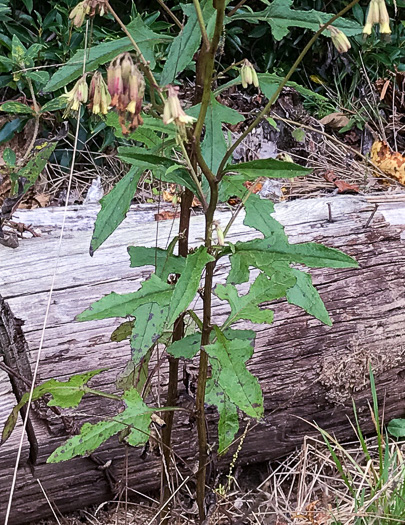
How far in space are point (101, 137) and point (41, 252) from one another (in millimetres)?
1717

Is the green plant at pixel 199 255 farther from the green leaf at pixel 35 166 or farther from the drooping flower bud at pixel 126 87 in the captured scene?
the green leaf at pixel 35 166

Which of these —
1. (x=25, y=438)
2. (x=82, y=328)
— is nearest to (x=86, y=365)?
(x=82, y=328)

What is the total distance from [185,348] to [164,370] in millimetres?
416

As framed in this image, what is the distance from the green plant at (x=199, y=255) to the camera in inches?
37.6

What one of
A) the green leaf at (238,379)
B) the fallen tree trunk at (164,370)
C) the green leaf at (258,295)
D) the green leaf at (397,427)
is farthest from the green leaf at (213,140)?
the green leaf at (397,427)

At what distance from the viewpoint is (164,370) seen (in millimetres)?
1512

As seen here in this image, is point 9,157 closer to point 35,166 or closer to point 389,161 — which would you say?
point 35,166

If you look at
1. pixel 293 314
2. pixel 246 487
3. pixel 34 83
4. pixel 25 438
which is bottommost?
pixel 246 487

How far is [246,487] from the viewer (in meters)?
1.67

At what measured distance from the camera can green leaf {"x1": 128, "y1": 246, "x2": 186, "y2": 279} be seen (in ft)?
3.69

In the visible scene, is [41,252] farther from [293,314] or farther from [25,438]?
[293,314]

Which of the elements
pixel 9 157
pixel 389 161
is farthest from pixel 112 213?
pixel 389 161

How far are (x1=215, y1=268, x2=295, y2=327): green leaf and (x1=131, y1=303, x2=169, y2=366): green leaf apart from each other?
0.12 meters

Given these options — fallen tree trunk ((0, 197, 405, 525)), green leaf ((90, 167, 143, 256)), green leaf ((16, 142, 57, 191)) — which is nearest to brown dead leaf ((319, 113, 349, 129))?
fallen tree trunk ((0, 197, 405, 525))
